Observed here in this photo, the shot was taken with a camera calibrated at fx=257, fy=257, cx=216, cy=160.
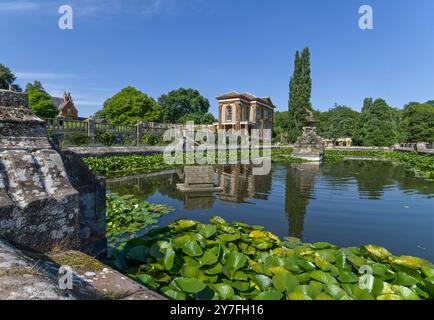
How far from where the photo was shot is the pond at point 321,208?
526cm

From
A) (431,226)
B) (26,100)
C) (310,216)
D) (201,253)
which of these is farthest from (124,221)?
(431,226)

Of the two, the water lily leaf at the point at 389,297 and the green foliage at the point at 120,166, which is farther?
the green foliage at the point at 120,166

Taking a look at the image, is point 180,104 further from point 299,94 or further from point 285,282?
point 285,282

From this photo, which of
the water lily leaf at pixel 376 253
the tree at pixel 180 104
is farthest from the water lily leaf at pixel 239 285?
the tree at pixel 180 104

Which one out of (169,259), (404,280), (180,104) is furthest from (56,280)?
(180,104)

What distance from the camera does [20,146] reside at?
7.62 ft

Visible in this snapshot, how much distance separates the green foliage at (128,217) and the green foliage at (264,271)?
6.42ft

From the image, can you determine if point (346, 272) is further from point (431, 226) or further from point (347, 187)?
point (347, 187)

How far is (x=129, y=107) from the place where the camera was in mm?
53688

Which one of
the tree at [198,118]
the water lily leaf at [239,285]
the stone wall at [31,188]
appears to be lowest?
the water lily leaf at [239,285]

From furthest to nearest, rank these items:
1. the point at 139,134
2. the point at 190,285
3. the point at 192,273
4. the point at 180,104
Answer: the point at 180,104 → the point at 139,134 → the point at 192,273 → the point at 190,285

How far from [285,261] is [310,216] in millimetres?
3936

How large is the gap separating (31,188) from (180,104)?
70746mm

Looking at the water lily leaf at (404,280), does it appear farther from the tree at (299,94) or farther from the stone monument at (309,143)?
the tree at (299,94)
